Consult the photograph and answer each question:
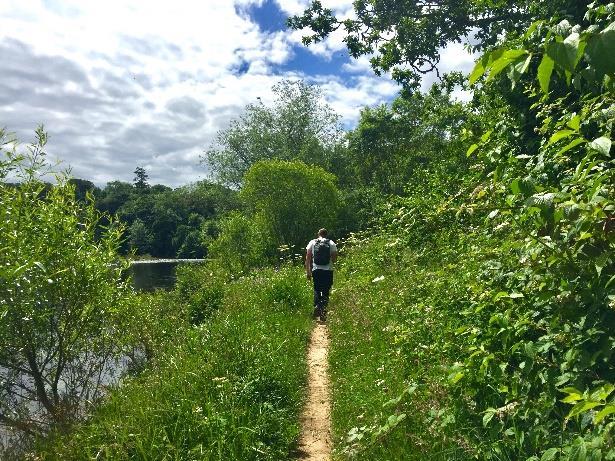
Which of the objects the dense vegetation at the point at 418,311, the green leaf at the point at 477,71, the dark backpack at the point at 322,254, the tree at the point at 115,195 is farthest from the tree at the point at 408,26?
the tree at the point at 115,195

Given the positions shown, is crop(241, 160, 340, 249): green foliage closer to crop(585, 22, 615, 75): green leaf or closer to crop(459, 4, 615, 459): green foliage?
crop(459, 4, 615, 459): green foliage

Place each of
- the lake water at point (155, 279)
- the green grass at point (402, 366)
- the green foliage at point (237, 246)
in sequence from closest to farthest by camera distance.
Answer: the green grass at point (402, 366), the green foliage at point (237, 246), the lake water at point (155, 279)

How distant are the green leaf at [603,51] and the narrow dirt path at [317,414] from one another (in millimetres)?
4791

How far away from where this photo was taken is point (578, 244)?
2.64 metres

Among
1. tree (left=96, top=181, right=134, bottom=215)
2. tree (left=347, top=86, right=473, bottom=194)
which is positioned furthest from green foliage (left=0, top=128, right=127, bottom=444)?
tree (left=96, top=181, right=134, bottom=215)

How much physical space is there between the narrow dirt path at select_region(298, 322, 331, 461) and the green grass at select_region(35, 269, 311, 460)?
144mm

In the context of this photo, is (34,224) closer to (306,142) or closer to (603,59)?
(603,59)

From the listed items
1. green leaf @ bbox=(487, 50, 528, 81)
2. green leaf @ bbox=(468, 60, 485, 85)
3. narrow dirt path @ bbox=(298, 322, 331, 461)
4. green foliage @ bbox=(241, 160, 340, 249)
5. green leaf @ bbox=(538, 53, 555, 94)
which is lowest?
narrow dirt path @ bbox=(298, 322, 331, 461)

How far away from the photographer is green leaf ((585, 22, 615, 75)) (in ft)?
4.76

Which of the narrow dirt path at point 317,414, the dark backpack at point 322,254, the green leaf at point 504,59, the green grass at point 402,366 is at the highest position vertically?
the green leaf at point 504,59

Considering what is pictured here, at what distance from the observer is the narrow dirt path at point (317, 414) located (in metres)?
5.44

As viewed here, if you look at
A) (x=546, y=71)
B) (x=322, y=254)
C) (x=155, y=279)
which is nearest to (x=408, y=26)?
(x=322, y=254)

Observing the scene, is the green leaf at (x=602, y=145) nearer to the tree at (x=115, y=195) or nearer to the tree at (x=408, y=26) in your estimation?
the tree at (x=408, y=26)

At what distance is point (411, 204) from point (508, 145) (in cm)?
248
